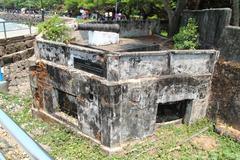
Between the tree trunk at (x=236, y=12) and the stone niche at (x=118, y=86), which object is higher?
the tree trunk at (x=236, y=12)

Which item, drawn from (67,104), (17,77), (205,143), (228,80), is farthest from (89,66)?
(17,77)

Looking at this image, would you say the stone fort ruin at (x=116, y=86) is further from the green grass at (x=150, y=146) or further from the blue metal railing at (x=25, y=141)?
the blue metal railing at (x=25, y=141)

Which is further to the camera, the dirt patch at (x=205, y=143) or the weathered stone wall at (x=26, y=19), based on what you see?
the weathered stone wall at (x=26, y=19)

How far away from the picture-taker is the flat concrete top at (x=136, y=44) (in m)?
10.1

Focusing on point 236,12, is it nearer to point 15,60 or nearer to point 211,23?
point 211,23

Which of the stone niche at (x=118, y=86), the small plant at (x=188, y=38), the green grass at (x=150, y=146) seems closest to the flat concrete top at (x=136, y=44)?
the small plant at (x=188, y=38)

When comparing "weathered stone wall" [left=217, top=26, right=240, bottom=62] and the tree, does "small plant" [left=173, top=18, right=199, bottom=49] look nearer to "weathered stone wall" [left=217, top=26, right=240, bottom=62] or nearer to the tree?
"weathered stone wall" [left=217, top=26, right=240, bottom=62]

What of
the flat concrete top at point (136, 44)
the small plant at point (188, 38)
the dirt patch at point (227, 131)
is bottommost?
the dirt patch at point (227, 131)

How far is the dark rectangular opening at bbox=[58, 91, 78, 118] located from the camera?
9914 millimetres

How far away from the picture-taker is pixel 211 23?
10.3 meters

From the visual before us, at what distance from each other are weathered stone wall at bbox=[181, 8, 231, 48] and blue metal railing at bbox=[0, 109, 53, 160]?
920 centimetres

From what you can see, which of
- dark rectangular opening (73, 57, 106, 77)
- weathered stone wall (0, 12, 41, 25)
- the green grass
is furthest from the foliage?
dark rectangular opening (73, 57, 106, 77)

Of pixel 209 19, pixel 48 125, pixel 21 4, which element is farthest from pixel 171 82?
pixel 21 4

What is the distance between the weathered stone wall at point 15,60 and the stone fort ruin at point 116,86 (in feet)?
15.9
